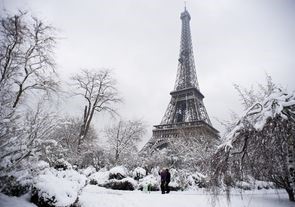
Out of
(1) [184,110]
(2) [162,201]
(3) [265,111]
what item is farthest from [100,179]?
(1) [184,110]

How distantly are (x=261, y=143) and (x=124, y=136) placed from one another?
2148cm

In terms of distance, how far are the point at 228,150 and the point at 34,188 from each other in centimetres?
416

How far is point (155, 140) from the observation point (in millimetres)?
27891

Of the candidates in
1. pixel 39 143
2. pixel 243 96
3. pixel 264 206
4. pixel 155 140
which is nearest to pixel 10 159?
pixel 39 143

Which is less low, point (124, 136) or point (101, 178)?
point (124, 136)

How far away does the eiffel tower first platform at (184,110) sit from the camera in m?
26.7

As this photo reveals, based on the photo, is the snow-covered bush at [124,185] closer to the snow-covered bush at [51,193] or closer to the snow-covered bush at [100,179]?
the snow-covered bush at [100,179]

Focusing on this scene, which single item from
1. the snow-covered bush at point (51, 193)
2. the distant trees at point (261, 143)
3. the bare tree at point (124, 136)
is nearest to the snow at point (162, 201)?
the snow-covered bush at point (51, 193)

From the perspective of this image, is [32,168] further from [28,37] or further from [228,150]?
[28,37]

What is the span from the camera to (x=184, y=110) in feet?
116

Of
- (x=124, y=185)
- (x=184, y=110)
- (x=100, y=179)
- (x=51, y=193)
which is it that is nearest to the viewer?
(x=51, y=193)

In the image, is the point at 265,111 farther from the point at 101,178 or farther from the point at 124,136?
the point at 124,136

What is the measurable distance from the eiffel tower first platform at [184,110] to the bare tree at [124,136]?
6.07ft

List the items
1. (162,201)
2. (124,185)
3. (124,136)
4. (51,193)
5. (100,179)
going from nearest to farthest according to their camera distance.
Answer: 1. (51,193)
2. (162,201)
3. (124,185)
4. (100,179)
5. (124,136)
